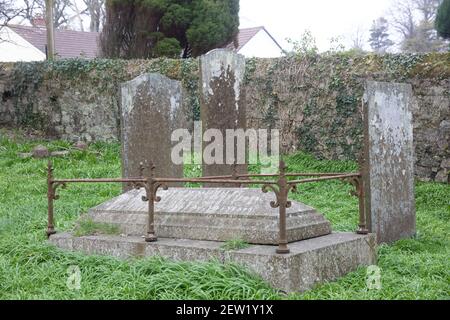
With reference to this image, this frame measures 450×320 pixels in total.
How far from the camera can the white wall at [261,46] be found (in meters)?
32.0

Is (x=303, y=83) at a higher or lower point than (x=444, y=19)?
lower

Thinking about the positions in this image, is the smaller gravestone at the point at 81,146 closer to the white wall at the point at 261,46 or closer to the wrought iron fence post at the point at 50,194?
the wrought iron fence post at the point at 50,194

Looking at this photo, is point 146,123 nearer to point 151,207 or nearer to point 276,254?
point 151,207

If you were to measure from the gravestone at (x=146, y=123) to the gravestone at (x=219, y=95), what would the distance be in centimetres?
53

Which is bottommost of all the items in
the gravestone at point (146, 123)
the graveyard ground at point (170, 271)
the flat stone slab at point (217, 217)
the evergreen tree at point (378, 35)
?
the graveyard ground at point (170, 271)

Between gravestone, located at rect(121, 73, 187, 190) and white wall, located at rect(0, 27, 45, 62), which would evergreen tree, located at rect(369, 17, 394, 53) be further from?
gravestone, located at rect(121, 73, 187, 190)

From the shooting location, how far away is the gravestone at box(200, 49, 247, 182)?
8188 millimetres

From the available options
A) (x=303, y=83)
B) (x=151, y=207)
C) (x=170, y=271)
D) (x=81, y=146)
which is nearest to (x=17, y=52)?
(x=81, y=146)

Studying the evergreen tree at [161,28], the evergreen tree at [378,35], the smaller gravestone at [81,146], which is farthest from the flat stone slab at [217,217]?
the evergreen tree at [378,35]

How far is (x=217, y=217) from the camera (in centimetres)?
543

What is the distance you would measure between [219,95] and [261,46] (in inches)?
994

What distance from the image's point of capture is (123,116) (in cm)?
828

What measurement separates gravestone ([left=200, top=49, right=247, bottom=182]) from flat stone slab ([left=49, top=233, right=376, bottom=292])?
108 inches

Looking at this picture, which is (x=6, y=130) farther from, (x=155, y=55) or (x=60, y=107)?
(x=155, y=55)
